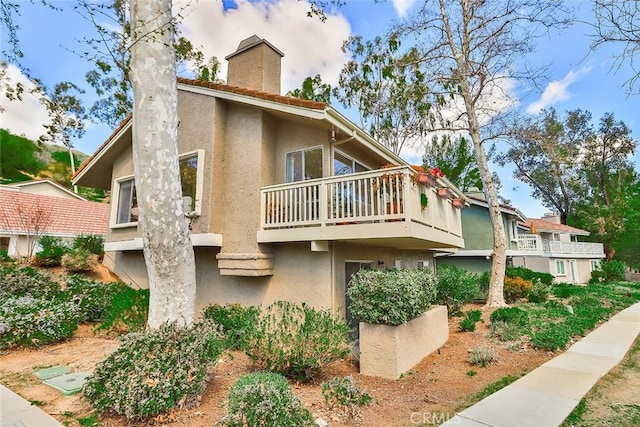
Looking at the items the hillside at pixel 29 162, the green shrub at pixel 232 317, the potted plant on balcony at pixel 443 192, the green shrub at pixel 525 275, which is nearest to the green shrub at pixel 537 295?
the green shrub at pixel 525 275

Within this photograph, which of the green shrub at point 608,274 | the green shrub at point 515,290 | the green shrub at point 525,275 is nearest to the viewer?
the green shrub at point 515,290

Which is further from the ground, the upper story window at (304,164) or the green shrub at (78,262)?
the upper story window at (304,164)

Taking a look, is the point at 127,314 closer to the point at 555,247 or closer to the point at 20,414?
the point at 20,414

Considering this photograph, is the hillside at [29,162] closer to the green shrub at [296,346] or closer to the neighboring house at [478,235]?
the green shrub at [296,346]

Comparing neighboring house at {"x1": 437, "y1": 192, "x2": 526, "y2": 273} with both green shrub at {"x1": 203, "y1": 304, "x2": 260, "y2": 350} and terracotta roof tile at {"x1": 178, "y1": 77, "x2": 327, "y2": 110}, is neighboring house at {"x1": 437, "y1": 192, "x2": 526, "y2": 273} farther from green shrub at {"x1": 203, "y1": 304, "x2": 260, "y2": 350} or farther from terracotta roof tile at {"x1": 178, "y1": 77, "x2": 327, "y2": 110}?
terracotta roof tile at {"x1": 178, "y1": 77, "x2": 327, "y2": 110}

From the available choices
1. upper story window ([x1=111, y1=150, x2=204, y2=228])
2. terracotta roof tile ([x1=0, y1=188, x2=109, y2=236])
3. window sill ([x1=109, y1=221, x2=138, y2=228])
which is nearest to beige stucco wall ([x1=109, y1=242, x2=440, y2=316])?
upper story window ([x1=111, y1=150, x2=204, y2=228])

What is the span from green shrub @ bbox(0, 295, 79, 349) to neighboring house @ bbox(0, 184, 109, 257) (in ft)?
35.9

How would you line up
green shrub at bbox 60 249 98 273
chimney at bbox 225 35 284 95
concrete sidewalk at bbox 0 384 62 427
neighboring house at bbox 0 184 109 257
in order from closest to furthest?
concrete sidewalk at bbox 0 384 62 427, chimney at bbox 225 35 284 95, green shrub at bbox 60 249 98 273, neighboring house at bbox 0 184 109 257

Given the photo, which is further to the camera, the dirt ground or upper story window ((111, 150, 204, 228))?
Answer: upper story window ((111, 150, 204, 228))

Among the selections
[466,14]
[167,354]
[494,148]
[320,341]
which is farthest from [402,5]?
[494,148]

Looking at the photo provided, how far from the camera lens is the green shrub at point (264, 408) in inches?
148

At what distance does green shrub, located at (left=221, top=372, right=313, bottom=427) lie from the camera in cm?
377

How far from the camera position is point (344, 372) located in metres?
6.68

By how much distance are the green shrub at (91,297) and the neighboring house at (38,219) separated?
368 inches
